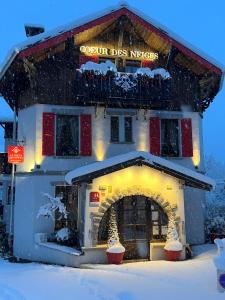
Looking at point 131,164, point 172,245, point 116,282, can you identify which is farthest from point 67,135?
point 116,282

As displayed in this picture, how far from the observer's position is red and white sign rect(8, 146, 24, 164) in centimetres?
1675

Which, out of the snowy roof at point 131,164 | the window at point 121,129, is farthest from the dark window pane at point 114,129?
the snowy roof at point 131,164

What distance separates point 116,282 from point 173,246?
4.10 m

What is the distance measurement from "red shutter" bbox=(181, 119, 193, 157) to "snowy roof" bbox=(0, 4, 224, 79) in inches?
99.6

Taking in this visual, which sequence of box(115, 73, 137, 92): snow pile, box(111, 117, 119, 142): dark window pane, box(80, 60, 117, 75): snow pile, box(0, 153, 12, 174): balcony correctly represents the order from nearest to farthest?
1. box(80, 60, 117, 75): snow pile
2. box(115, 73, 137, 92): snow pile
3. box(111, 117, 119, 142): dark window pane
4. box(0, 153, 12, 174): balcony

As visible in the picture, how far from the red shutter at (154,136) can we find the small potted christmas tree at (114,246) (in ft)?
14.1

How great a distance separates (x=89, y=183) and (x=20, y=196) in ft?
13.5

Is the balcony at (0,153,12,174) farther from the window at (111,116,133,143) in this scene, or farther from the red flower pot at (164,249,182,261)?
the red flower pot at (164,249,182,261)

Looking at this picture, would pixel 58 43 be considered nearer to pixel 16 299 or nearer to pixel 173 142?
pixel 173 142

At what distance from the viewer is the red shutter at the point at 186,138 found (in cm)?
1789

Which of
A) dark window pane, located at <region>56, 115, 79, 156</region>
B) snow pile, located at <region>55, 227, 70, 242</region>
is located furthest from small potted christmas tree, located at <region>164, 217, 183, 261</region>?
dark window pane, located at <region>56, 115, 79, 156</region>

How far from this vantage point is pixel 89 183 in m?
14.4

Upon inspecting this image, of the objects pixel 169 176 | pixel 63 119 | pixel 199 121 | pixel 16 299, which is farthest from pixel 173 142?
pixel 16 299

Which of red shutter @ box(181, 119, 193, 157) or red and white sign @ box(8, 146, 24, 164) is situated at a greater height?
red shutter @ box(181, 119, 193, 157)
